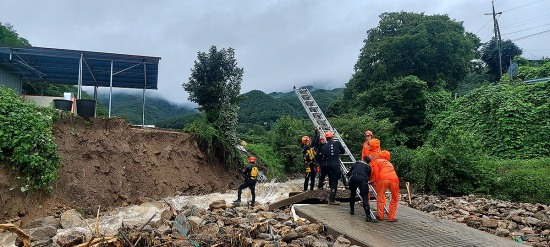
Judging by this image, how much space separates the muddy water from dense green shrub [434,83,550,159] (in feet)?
28.3

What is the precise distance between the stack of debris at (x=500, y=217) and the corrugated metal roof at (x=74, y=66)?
11771mm

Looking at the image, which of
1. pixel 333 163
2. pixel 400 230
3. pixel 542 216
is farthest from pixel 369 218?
pixel 542 216

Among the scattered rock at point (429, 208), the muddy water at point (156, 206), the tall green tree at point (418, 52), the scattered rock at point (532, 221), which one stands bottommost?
the muddy water at point (156, 206)

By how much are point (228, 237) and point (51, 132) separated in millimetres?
8232

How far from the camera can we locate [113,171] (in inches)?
523

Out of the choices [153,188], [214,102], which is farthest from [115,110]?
[153,188]

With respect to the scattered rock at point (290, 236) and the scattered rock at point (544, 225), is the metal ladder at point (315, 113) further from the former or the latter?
the scattered rock at point (290, 236)

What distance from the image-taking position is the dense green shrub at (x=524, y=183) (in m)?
13.4

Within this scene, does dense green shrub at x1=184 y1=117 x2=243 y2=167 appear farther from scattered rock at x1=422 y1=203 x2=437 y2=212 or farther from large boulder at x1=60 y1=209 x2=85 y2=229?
scattered rock at x1=422 y1=203 x2=437 y2=212

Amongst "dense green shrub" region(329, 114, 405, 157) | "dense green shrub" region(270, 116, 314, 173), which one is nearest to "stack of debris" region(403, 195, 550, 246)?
"dense green shrub" region(329, 114, 405, 157)

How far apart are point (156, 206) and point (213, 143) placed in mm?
4890

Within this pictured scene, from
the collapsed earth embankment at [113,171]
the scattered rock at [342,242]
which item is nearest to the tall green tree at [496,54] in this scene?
the collapsed earth embankment at [113,171]

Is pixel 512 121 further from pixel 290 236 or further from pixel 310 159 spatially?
pixel 290 236

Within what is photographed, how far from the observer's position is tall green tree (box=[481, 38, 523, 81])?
114ft
